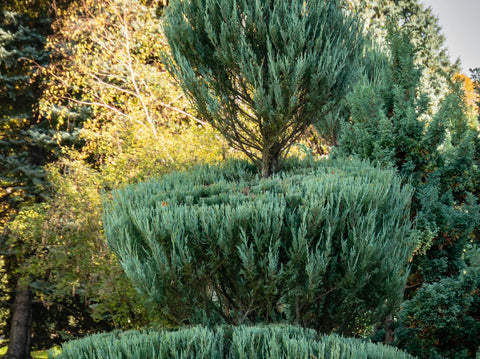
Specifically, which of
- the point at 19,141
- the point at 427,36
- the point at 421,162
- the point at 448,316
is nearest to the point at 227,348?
the point at 448,316

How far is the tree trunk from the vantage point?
14891 millimetres

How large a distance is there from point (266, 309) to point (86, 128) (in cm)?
1192

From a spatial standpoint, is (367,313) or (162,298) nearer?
(162,298)

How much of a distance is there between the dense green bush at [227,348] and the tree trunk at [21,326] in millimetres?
13283

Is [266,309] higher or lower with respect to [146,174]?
lower

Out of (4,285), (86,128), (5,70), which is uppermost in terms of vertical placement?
(5,70)

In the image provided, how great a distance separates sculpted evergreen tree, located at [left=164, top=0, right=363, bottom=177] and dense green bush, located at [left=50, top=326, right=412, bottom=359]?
4.05m

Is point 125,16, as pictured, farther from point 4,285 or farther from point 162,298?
point 162,298

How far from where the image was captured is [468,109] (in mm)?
8875

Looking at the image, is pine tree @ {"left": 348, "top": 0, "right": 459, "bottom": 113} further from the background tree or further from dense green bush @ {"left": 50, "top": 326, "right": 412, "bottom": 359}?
dense green bush @ {"left": 50, "top": 326, "right": 412, "bottom": 359}

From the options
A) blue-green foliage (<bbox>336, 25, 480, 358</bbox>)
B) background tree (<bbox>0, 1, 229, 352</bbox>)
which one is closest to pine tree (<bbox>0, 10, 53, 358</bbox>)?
background tree (<bbox>0, 1, 229, 352</bbox>)

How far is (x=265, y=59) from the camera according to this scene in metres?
7.15

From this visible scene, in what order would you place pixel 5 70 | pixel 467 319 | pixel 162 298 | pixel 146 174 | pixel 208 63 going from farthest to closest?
pixel 5 70
pixel 146 174
pixel 208 63
pixel 467 319
pixel 162 298

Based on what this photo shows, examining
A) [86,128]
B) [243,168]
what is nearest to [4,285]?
[86,128]
